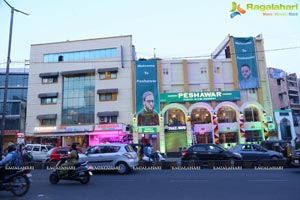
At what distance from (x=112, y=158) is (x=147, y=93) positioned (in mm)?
20779

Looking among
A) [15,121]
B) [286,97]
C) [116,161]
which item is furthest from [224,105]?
[15,121]

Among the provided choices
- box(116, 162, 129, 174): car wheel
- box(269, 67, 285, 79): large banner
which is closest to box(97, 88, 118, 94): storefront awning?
box(116, 162, 129, 174): car wheel

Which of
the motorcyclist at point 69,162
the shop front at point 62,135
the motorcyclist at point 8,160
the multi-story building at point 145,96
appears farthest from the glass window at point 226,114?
the motorcyclist at point 8,160

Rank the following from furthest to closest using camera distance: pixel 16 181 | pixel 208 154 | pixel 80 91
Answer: pixel 80 91
pixel 208 154
pixel 16 181

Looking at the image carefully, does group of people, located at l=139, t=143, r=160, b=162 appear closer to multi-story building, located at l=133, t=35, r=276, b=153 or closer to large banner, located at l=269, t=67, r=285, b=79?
multi-story building, located at l=133, t=35, r=276, b=153

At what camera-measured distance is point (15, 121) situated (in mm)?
44750

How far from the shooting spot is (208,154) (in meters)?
15.8

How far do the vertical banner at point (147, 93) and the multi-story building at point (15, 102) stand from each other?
23.9 meters

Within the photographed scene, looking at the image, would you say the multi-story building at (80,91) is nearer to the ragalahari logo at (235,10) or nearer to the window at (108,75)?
the window at (108,75)

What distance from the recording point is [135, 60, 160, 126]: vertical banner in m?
32.6

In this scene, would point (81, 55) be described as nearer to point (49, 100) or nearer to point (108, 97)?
point (108, 97)

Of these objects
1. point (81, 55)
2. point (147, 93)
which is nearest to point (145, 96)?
point (147, 93)

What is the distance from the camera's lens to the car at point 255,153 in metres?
16.2

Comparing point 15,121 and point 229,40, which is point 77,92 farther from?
point 229,40
